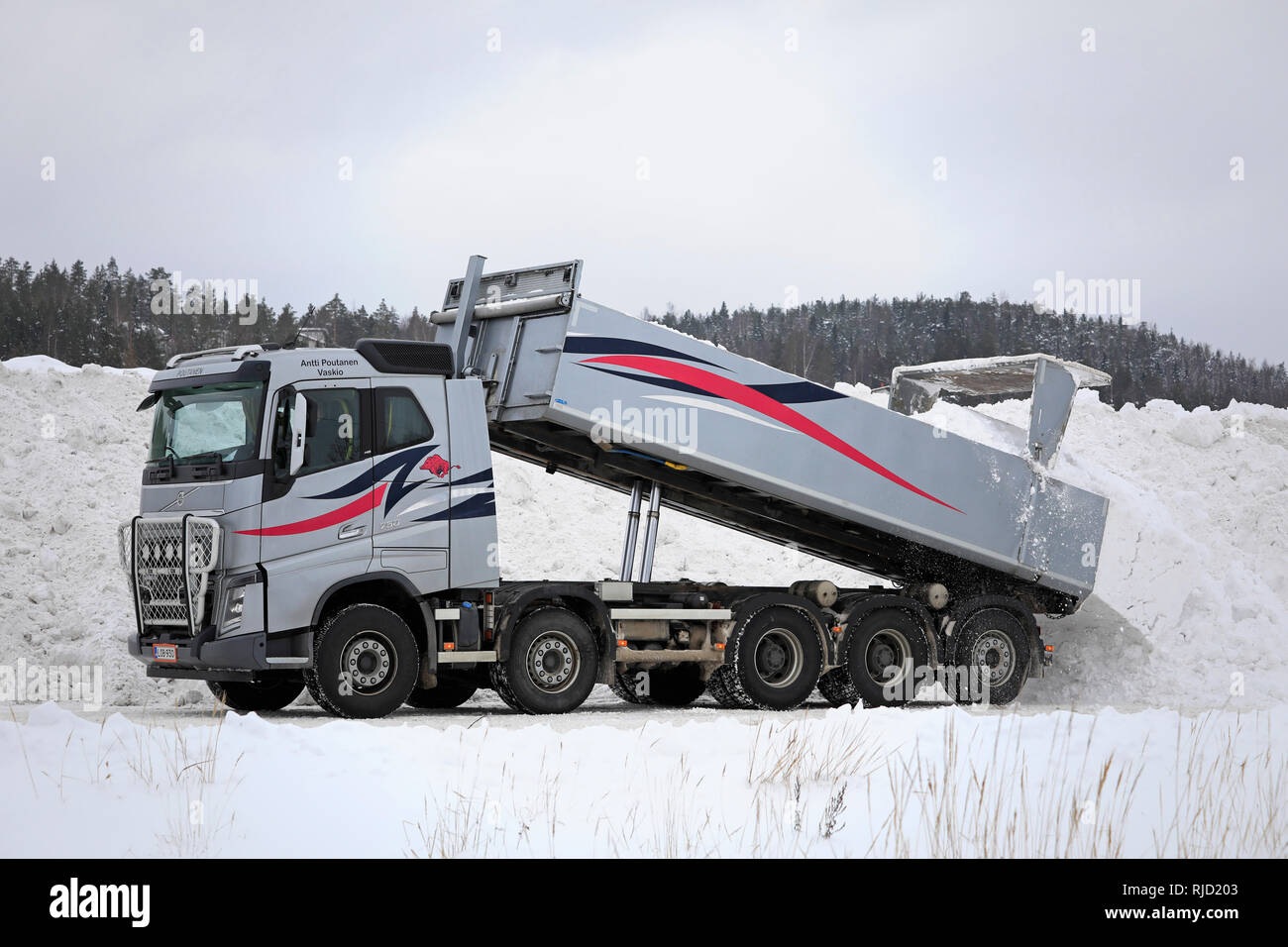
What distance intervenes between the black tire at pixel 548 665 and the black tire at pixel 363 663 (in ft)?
3.13

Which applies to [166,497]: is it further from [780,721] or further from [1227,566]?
[1227,566]

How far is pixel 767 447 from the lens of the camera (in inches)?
521

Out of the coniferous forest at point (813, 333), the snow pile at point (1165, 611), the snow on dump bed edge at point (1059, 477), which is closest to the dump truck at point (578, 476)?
the snow pile at point (1165, 611)

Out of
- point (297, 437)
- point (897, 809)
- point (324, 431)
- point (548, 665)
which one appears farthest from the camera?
point (548, 665)

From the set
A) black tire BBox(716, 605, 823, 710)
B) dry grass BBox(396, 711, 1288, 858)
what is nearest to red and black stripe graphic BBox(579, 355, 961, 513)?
black tire BBox(716, 605, 823, 710)

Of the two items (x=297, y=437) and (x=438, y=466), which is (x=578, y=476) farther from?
(x=297, y=437)

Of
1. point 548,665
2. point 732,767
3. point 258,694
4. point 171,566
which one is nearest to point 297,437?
point 171,566

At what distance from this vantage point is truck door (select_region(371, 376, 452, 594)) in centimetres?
1166

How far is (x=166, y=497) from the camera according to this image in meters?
11.5

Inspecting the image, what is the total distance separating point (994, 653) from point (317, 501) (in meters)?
8.30

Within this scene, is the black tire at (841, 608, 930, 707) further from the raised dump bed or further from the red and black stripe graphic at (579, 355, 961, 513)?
the red and black stripe graphic at (579, 355, 961, 513)

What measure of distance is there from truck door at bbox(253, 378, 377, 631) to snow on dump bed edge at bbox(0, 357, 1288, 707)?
521 centimetres

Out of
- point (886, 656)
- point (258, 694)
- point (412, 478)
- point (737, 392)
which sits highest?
point (737, 392)

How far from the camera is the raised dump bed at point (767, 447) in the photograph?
40.7ft
